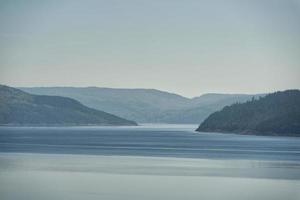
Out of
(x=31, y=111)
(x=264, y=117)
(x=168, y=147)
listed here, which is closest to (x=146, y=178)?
(x=168, y=147)

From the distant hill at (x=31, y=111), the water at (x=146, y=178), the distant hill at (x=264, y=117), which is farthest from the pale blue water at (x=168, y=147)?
the distant hill at (x=31, y=111)

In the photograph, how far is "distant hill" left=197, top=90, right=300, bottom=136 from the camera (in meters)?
95.2

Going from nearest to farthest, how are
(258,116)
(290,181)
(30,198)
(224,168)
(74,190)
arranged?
(30,198) → (74,190) → (290,181) → (224,168) → (258,116)

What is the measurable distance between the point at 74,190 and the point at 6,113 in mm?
160498

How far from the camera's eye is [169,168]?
34.9 meters

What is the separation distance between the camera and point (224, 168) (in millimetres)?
35438

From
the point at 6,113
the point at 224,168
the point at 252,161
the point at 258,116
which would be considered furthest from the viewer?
the point at 6,113

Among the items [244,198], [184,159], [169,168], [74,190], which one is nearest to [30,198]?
[74,190]

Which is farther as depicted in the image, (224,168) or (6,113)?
(6,113)

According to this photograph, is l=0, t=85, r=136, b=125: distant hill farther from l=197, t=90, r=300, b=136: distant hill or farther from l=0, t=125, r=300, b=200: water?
l=0, t=125, r=300, b=200: water

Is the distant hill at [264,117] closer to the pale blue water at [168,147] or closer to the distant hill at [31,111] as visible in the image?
the pale blue water at [168,147]

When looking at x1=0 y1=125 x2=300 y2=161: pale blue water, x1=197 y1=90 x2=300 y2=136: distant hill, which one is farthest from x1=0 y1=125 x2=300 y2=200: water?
x1=197 y1=90 x2=300 y2=136: distant hill

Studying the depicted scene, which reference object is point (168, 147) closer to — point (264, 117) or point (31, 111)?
point (264, 117)

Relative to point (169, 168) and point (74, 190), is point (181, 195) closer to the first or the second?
point (74, 190)
